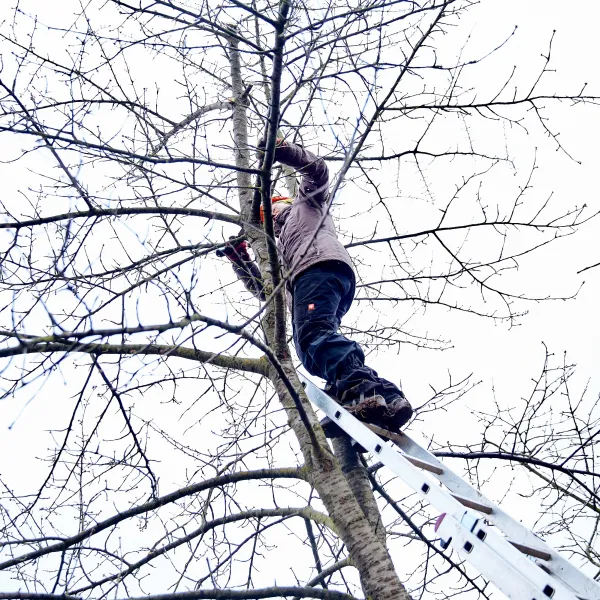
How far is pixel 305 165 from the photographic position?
434 cm

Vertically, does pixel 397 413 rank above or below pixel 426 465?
above

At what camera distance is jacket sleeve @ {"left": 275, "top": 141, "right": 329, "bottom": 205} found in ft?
13.9

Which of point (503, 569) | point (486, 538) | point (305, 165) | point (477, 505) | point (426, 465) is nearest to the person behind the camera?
point (503, 569)

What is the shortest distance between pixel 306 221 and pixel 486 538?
2.58m

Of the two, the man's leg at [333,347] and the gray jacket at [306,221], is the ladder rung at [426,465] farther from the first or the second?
the gray jacket at [306,221]

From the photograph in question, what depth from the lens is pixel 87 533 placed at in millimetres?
3600

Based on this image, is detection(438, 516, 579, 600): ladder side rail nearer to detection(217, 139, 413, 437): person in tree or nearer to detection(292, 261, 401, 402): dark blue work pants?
detection(217, 139, 413, 437): person in tree

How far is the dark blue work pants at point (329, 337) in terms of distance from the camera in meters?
4.03

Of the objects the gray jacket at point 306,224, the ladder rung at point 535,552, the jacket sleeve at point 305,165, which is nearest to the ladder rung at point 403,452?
the ladder rung at point 535,552

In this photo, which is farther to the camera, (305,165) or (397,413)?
(305,165)

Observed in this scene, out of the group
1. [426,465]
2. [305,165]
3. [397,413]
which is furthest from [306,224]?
[426,465]

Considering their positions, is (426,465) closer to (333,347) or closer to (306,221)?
(333,347)

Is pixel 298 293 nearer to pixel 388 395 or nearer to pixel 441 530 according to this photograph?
pixel 388 395

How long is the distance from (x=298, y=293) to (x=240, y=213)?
2.90 feet
